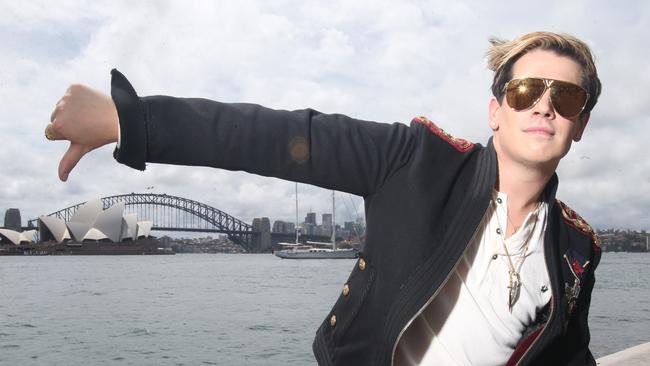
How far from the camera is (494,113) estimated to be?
5.51 feet

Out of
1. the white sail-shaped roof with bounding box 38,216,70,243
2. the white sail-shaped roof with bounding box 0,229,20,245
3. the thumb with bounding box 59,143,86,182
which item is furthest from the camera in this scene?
the white sail-shaped roof with bounding box 0,229,20,245

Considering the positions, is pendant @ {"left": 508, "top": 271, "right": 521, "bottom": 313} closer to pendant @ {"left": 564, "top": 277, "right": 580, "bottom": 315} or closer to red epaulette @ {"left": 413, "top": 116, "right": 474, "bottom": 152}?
pendant @ {"left": 564, "top": 277, "right": 580, "bottom": 315}

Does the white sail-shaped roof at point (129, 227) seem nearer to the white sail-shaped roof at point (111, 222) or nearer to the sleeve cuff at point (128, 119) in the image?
the white sail-shaped roof at point (111, 222)

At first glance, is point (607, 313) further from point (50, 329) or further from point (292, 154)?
point (292, 154)

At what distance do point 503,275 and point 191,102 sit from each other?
2.93 ft

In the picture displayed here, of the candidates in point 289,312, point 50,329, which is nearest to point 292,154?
point 50,329

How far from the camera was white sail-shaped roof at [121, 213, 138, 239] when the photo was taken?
3428 inches

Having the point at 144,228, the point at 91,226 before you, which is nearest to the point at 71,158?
the point at 91,226

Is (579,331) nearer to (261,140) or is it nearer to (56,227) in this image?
(261,140)

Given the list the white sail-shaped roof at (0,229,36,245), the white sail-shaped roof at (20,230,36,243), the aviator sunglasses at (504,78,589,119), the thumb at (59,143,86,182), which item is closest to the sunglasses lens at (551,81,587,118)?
the aviator sunglasses at (504,78,589,119)

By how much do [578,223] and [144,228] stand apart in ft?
310

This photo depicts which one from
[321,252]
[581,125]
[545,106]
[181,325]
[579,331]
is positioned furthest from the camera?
[321,252]

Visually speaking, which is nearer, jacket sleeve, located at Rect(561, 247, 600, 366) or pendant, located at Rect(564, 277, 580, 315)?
pendant, located at Rect(564, 277, 580, 315)

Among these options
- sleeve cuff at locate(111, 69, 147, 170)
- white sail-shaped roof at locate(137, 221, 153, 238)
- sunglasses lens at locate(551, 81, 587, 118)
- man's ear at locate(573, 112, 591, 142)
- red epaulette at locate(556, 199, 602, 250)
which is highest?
white sail-shaped roof at locate(137, 221, 153, 238)
